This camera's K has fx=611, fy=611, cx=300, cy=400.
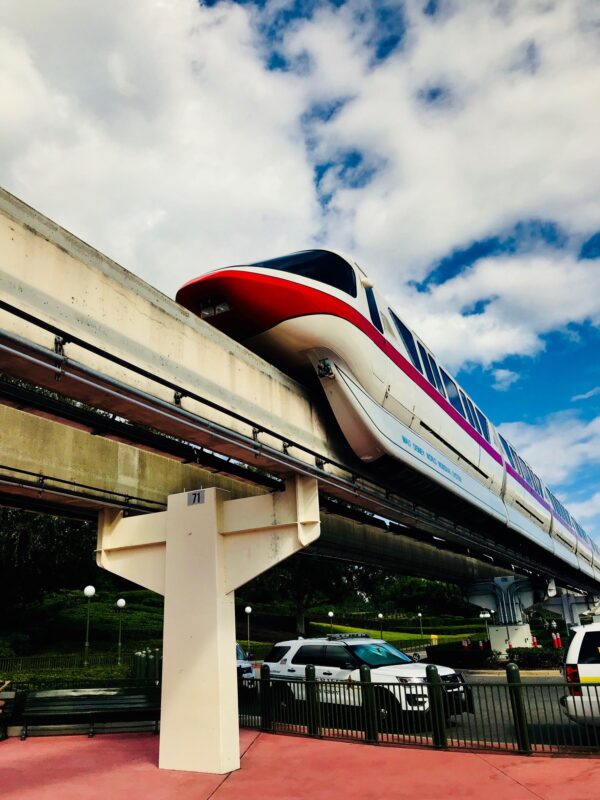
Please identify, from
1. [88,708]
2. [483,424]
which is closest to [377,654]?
[88,708]

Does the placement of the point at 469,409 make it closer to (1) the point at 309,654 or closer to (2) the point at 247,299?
(1) the point at 309,654

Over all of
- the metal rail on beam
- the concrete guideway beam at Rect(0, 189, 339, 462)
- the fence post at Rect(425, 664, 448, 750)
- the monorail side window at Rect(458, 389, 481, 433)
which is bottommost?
the fence post at Rect(425, 664, 448, 750)

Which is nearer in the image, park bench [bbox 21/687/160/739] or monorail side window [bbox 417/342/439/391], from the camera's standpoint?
park bench [bbox 21/687/160/739]

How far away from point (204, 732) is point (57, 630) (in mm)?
28535

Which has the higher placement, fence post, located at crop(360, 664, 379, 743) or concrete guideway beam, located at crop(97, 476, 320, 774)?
concrete guideway beam, located at crop(97, 476, 320, 774)

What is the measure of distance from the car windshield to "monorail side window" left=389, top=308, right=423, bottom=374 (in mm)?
5797

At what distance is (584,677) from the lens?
9.00 m

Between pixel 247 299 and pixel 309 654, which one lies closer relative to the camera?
pixel 247 299

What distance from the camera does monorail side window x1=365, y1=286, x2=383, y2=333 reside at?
1059 cm

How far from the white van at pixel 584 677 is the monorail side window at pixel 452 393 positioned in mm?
7226

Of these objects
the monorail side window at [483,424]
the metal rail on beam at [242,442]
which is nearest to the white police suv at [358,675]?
the metal rail on beam at [242,442]

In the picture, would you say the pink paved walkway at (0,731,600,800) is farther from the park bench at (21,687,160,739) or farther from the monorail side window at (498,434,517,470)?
the monorail side window at (498,434,517,470)

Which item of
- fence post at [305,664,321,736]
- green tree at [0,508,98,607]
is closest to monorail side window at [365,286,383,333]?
fence post at [305,664,321,736]

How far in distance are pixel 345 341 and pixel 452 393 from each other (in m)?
7.81
